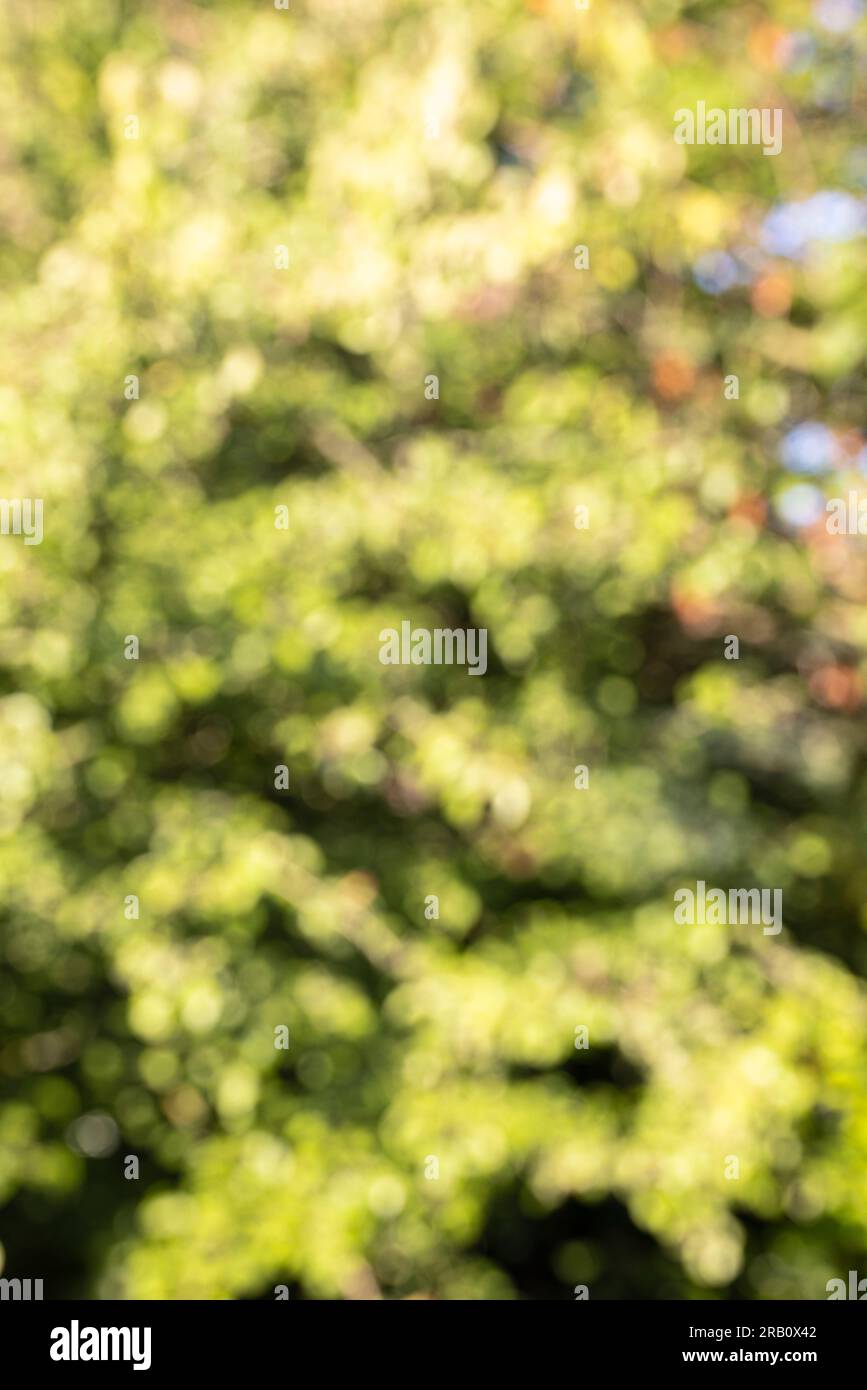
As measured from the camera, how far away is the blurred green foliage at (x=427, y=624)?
2568 mm

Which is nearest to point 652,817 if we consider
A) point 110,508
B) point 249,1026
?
point 249,1026

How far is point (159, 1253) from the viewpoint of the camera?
8.98ft

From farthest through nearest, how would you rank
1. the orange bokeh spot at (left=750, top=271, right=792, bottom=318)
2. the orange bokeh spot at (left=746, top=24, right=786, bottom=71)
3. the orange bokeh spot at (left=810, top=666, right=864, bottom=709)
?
the orange bokeh spot at (left=810, top=666, right=864, bottom=709)
the orange bokeh spot at (left=750, top=271, right=792, bottom=318)
the orange bokeh spot at (left=746, top=24, right=786, bottom=71)

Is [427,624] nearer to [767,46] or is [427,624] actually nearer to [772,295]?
[772,295]

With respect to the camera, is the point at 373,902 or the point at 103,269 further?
the point at 373,902

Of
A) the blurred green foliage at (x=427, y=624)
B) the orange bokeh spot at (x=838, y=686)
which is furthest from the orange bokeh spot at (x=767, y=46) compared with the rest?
the orange bokeh spot at (x=838, y=686)

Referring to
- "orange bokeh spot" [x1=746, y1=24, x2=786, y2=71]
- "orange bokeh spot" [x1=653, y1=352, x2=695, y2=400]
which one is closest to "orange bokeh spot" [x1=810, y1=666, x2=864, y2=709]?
"orange bokeh spot" [x1=653, y1=352, x2=695, y2=400]

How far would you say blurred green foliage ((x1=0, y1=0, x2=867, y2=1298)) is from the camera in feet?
8.43

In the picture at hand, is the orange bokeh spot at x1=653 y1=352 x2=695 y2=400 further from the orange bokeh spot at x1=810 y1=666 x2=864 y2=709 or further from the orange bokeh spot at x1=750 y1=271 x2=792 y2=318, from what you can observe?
the orange bokeh spot at x1=810 y1=666 x2=864 y2=709

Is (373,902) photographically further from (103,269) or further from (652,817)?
(103,269)

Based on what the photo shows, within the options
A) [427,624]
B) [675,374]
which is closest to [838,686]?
[675,374]

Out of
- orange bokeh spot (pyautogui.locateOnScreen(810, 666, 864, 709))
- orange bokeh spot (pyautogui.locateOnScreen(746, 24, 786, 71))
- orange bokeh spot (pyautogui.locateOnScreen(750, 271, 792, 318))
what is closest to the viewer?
orange bokeh spot (pyautogui.locateOnScreen(746, 24, 786, 71))
